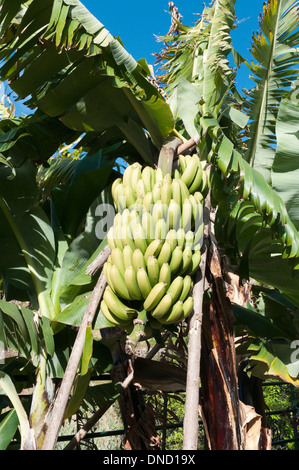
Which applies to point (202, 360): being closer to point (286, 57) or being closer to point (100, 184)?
point (100, 184)

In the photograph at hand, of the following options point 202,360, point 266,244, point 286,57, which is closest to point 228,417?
point 202,360

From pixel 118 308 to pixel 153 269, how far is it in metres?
0.21

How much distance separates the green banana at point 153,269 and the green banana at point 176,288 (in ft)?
0.21

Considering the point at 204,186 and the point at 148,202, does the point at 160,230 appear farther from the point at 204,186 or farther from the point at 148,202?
the point at 204,186

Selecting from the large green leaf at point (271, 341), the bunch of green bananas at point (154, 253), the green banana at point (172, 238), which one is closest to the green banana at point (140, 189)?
the bunch of green bananas at point (154, 253)

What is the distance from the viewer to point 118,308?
1.77 meters

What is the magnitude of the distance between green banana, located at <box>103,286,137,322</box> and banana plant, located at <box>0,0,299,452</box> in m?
0.40

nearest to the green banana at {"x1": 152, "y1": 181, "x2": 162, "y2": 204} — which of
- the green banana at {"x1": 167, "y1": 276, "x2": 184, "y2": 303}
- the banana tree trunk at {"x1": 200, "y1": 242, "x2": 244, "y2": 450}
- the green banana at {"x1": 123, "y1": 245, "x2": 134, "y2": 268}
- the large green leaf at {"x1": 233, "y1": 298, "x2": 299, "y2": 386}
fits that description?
the green banana at {"x1": 123, "y1": 245, "x2": 134, "y2": 268}

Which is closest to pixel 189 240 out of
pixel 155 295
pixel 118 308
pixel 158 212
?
pixel 158 212

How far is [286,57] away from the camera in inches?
105

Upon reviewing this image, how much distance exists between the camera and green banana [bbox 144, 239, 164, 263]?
5.69 ft

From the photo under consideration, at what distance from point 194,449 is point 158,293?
1.73ft

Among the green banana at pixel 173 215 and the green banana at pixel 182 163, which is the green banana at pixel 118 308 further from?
the green banana at pixel 182 163

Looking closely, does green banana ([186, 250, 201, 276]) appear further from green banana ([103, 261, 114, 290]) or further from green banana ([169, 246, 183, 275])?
green banana ([103, 261, 114, 290])
